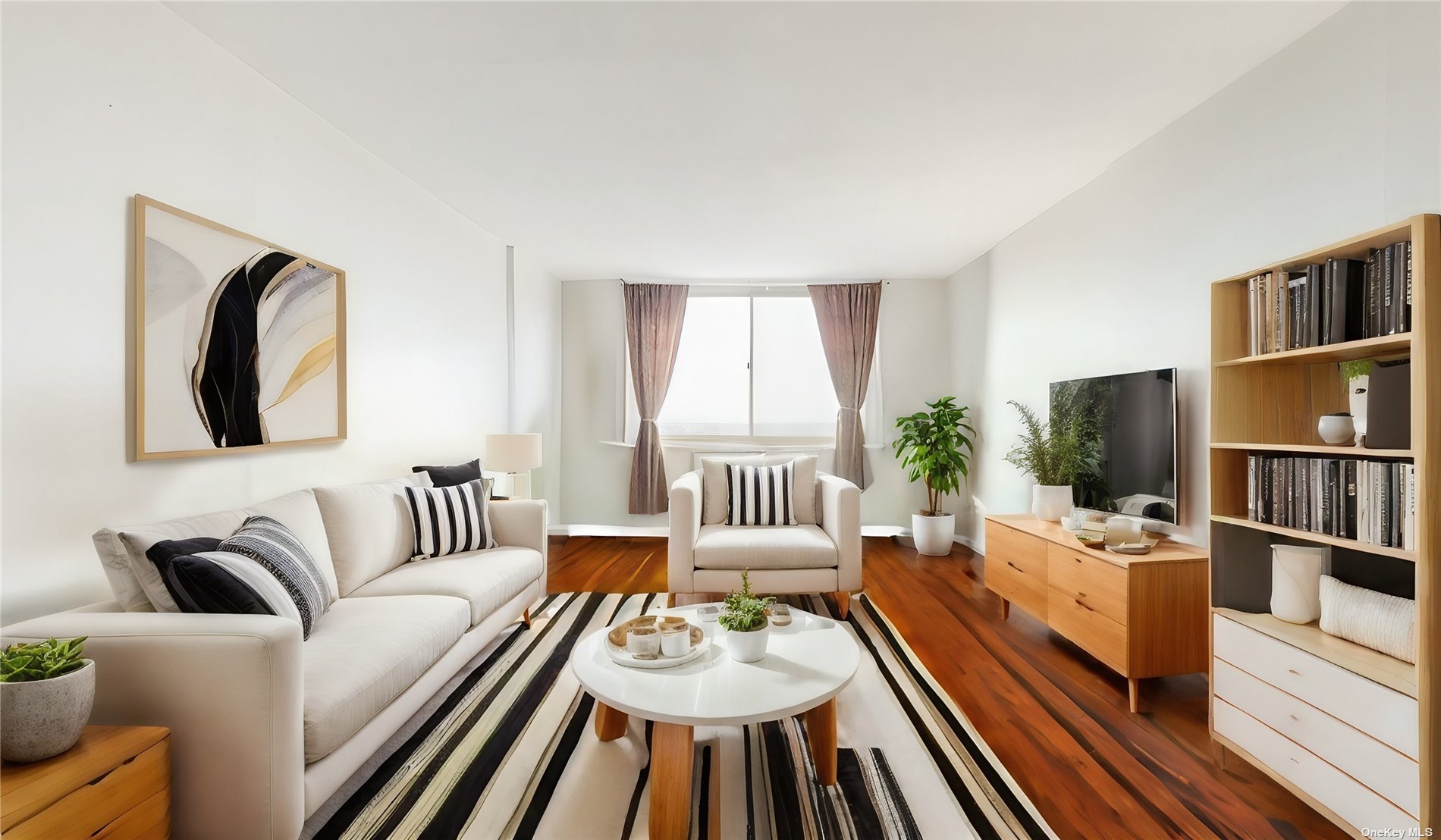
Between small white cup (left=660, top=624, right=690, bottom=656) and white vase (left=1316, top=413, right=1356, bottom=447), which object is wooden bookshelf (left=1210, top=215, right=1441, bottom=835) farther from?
small white cup (left=660, top=624, right=690, bottom=656)

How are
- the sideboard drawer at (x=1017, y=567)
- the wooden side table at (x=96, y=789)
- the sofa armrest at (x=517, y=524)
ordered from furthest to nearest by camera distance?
the sofa armrest at (x=517, y=524)
the sideboard drawer at (x=1017, y=567)
the wooden side table at (x=96, y=789)

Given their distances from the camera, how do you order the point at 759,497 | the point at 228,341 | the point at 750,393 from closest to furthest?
the point at 228,341 < the point at 759,497 < the point at 750,393

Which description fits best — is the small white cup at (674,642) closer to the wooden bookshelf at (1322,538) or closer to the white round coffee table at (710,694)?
the white round coffee table at (710,694)

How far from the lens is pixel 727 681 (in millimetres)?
1856

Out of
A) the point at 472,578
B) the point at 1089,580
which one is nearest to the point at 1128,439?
the point at 1089,580

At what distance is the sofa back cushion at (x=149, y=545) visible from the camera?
66.7 inches

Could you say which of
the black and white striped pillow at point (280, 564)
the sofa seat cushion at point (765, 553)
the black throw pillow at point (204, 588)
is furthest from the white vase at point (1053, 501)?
the black throw pillow at point (204, 588)

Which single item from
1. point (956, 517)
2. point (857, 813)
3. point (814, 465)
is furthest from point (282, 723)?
point (956, 517)

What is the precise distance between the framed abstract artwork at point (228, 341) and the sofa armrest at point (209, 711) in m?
0.84

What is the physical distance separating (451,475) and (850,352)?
12.1ft

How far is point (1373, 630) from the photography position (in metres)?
1.67

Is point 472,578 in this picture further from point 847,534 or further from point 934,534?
point 934,534

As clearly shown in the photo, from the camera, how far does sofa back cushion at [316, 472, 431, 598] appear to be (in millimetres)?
2504

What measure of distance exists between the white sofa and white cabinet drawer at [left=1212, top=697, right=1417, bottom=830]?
266 centimetres
